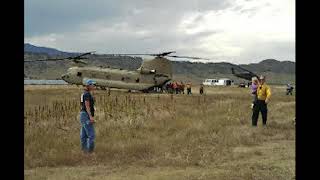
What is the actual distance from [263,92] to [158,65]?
32329mm

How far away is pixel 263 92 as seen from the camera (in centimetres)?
1666

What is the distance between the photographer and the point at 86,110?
37.9 ft

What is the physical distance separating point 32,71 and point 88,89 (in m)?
184

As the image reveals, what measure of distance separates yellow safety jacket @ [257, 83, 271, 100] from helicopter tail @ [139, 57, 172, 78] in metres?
31.7

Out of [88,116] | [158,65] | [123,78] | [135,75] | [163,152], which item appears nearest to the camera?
[88,116]

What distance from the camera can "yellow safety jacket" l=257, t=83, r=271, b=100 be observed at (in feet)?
54.1

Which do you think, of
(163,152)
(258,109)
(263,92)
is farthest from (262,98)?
(163,152)

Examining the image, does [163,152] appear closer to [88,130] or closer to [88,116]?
[88,130]

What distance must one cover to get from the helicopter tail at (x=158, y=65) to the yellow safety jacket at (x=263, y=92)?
104 feet

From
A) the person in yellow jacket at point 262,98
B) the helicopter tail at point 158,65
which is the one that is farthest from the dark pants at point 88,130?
the helicopter tail at point 158,65
